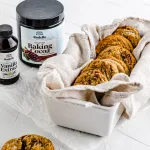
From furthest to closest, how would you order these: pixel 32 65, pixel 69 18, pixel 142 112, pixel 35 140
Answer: pixel 69 18, pixel 32 65, pixel 142 112, pixel 35 140

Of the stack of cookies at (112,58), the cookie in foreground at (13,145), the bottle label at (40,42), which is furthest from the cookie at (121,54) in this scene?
the cookie in foreground at (13,145)

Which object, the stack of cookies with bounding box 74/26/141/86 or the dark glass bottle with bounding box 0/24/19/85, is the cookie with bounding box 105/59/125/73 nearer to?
the stack of cookies with bounding box 74/26/141/86

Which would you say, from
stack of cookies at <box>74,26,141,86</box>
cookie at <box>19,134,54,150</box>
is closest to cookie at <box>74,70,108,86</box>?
stack of cookies at <box>74,26,141,86</box>

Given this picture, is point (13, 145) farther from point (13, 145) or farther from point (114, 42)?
point (114, 42)

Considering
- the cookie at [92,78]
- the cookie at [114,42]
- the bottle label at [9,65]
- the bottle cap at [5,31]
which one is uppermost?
the cookie at [92,78]

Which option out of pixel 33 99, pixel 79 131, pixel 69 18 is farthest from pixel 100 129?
pixel 69 18

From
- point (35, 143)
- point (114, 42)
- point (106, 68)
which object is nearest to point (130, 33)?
point (114, 42)

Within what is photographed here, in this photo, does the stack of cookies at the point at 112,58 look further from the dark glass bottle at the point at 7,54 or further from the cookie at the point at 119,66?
the dark glass bottle at the point at 7,54

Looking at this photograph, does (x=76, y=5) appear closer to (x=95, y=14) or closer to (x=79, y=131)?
(x=95, y=14)
